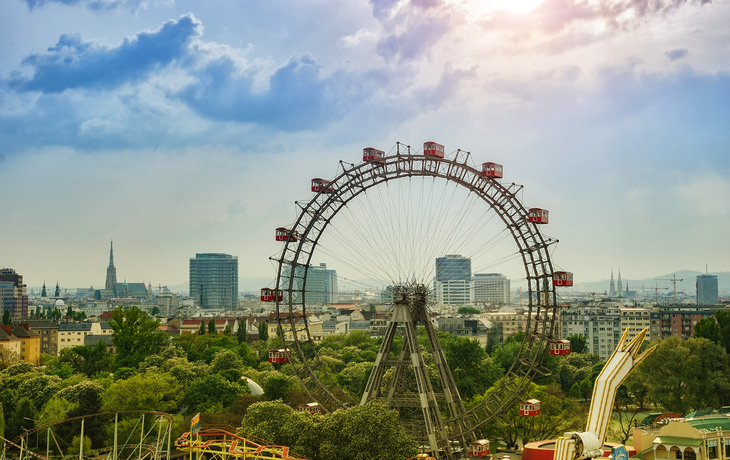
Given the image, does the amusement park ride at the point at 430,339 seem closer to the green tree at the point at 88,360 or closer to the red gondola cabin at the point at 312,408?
the red gondola cabin at the point at 312,408

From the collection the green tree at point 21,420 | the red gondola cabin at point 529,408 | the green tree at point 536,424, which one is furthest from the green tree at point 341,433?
the green tree at point 21,420

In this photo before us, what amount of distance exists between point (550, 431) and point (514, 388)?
833 centimetres

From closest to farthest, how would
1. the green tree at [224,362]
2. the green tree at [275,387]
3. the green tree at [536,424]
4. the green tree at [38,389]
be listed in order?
the green tree at [536,424], the green tree at [38,389], the green tree at [275,387], the green tree at [224,362]

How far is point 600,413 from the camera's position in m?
33.4

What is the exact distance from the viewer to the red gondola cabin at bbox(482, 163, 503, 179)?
5678cm

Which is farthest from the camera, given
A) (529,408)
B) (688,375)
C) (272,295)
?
(688,375)

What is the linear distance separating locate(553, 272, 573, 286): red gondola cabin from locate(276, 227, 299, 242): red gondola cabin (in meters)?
22.8

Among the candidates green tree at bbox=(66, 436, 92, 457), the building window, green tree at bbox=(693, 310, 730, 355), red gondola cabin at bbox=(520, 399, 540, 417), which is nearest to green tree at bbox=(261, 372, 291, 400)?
green tree at bbox=(66, 436, 92, 457)

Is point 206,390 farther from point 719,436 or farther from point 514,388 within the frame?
point 719,436

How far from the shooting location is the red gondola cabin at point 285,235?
61750 mm

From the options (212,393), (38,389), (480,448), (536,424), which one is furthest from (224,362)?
(480,448)

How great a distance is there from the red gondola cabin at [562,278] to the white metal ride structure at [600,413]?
760 inches

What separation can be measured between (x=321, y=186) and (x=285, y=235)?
5488mm

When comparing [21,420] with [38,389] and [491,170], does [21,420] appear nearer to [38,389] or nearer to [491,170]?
[38,389]
